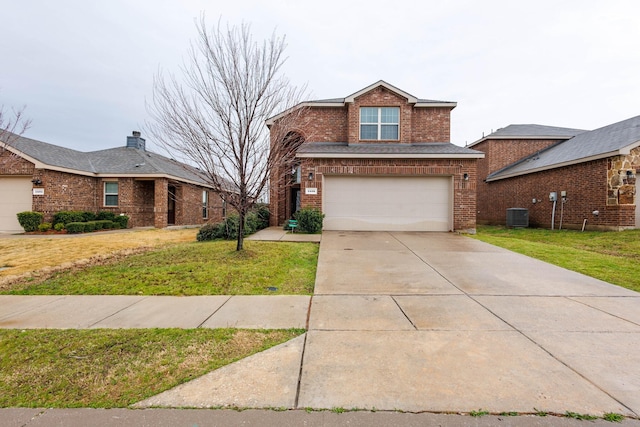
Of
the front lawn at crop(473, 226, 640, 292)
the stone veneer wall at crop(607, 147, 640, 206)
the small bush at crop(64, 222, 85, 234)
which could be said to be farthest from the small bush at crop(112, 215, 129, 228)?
the stone veneer wall at crop(607, 147, 640, 206)

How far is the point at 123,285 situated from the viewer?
16.5 ft

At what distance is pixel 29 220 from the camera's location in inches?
504

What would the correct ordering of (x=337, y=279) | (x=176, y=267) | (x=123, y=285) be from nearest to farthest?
1. (x=123, y=285)
2. (x=337, y=279)
3. (x=176, y=267)

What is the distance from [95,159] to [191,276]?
57.3ft

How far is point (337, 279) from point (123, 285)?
407cm

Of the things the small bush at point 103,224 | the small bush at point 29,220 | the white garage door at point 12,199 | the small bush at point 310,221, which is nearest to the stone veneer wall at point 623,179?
the small bush at point 310,221

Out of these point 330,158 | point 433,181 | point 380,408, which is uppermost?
point 330,158

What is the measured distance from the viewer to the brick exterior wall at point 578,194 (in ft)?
36.6

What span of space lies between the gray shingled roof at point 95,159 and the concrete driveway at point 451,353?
1229 centimetres

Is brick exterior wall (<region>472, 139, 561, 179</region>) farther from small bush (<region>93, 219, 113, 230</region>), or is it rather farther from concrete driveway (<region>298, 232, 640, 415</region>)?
small bush (<region>93, 219, 113, 230</region>)

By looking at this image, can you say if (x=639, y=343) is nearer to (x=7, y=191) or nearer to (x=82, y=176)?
(x=82, y=176)

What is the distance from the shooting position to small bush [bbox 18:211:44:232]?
12.8 metres

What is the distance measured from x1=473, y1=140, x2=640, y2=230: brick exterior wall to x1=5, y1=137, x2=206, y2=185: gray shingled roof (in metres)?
18.4

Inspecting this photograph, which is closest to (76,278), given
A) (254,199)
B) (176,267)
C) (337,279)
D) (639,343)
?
(176,267)
